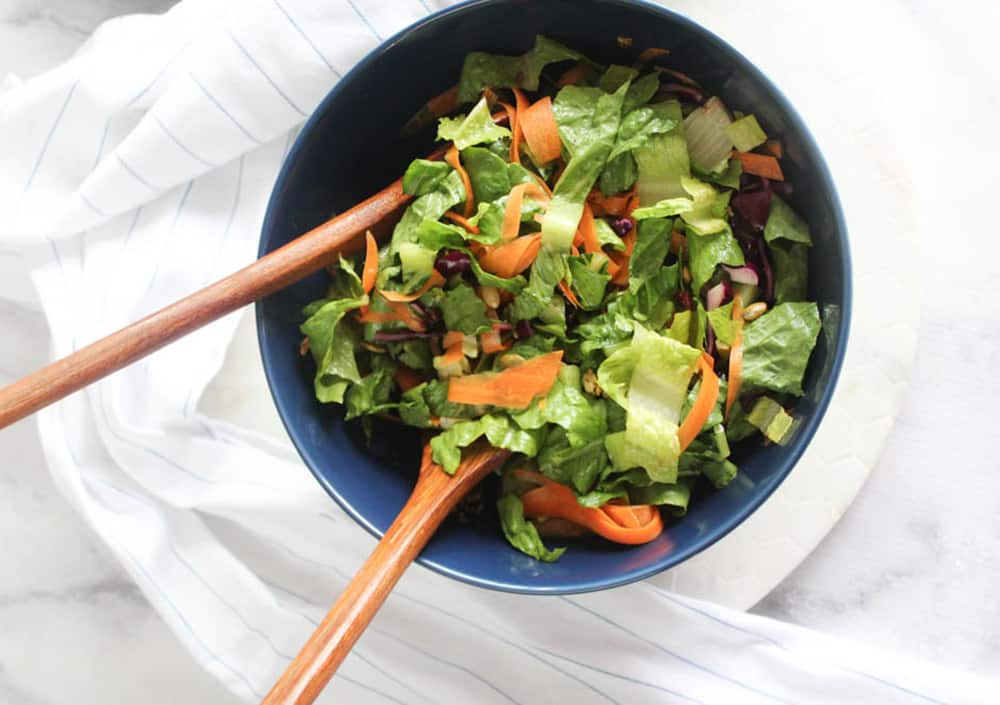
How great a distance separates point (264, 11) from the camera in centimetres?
144

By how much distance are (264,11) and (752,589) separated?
1.14m

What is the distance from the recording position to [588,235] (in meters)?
1.32

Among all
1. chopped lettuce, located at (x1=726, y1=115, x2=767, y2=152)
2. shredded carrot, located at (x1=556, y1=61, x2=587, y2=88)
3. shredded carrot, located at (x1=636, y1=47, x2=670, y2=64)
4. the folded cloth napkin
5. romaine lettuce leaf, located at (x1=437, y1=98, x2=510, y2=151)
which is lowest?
the folded cloth napkin

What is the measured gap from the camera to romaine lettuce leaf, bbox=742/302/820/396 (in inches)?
49.9

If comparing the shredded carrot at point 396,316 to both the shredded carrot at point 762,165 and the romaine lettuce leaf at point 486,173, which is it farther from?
the shredded carrot at point 762,165

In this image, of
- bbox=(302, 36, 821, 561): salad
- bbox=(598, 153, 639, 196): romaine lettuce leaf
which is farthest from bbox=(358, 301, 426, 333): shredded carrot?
bbox=(598, 153, 639, 196): romaine lettuce leaf

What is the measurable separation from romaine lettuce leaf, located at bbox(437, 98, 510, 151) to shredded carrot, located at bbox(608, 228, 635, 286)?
22 centimetres

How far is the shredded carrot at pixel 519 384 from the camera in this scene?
1309 mm

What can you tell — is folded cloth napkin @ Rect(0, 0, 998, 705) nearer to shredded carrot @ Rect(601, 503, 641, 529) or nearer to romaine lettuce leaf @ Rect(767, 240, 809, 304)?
shredded carrot @ Rect(601, 503, 641, 529)

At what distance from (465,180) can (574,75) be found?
232 millimetres

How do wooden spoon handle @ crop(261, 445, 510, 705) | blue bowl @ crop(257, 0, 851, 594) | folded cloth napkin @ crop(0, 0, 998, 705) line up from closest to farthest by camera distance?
wooden spoon handle @ crop(261, 445, 510, 705) → blue bowl @ crop(257, 0, 851, 594) → folded cloth napkin @ crop(0, 0, 998, 705)

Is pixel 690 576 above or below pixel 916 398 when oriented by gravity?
below

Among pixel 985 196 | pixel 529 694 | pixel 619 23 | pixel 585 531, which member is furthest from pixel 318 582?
pixel 985 196

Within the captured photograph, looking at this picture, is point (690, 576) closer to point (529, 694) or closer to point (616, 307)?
point (529, 694)
